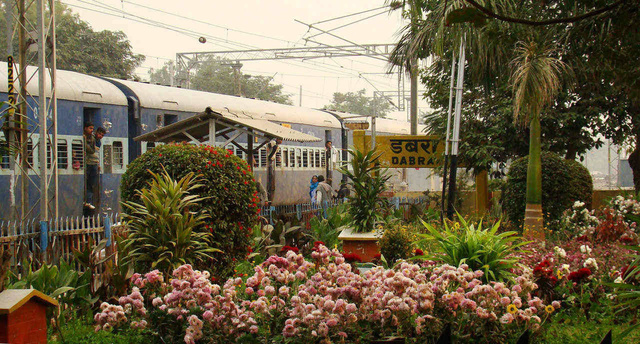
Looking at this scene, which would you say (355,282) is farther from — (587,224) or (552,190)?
(552,190)

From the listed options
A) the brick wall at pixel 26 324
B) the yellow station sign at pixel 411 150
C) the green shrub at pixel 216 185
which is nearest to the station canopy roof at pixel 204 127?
the yellow station sign at pixel 411 150

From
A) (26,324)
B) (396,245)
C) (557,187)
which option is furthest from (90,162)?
(26,324)

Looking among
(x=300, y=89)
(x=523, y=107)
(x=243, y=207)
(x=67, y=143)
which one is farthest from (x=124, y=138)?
(x=300, y=89)

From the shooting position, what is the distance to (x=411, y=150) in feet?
51.0

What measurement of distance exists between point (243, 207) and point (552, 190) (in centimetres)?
698

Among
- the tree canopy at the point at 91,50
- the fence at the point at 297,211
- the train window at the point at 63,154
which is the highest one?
the tree canopy at the point at 91,50

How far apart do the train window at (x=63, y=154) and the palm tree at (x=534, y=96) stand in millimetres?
8889

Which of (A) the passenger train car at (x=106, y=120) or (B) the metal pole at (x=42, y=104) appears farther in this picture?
(A) the passenger train car at (x=106, y=120)

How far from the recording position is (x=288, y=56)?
103 feet

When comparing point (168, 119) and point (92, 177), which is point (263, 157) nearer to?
point (168, 119)

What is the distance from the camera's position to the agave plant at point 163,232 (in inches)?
268

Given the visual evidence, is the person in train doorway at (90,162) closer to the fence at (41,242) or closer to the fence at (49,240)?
the fence at (49,240)

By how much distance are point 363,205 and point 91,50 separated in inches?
1187

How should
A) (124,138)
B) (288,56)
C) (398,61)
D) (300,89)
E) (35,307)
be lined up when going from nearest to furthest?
(35,307)
(398,61)
(124,138)
(288,56)
(300,89)
